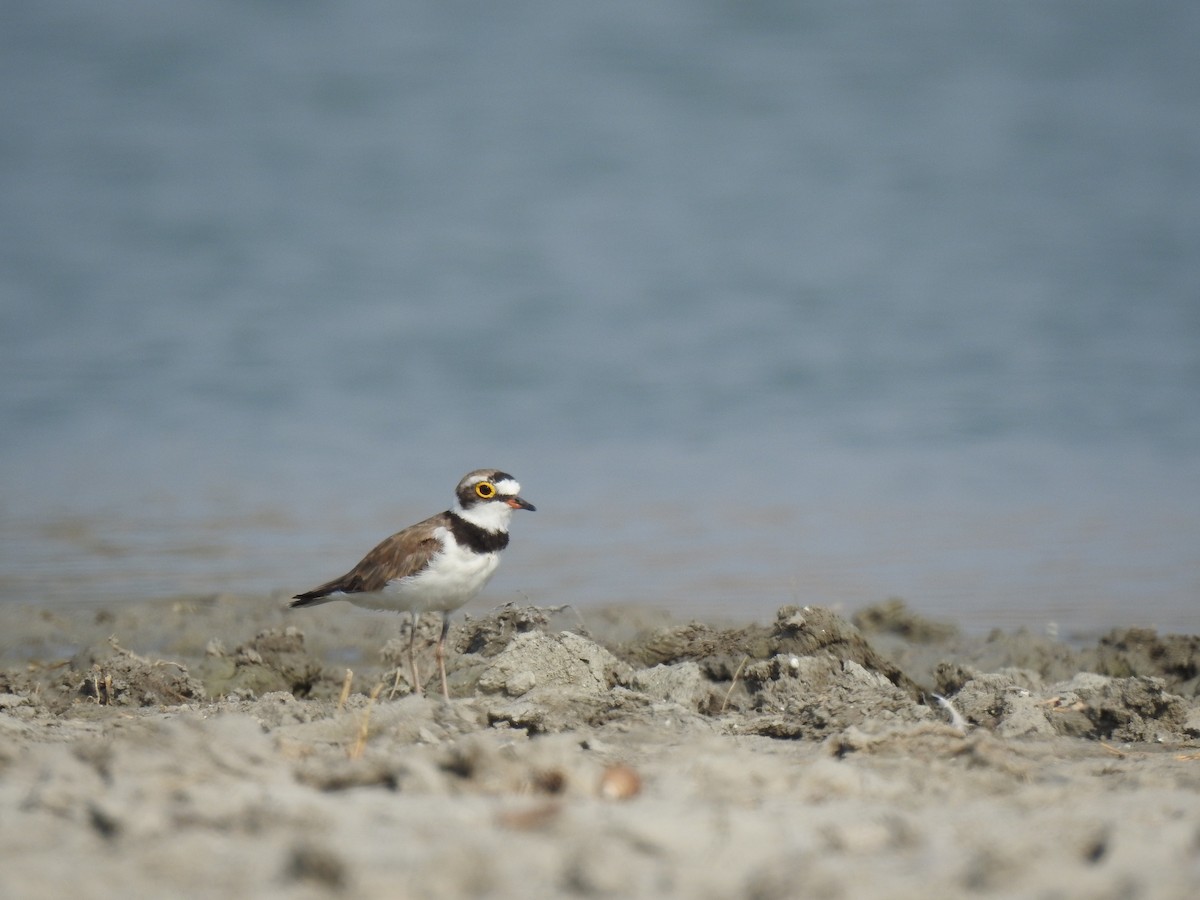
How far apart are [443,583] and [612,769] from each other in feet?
8.90

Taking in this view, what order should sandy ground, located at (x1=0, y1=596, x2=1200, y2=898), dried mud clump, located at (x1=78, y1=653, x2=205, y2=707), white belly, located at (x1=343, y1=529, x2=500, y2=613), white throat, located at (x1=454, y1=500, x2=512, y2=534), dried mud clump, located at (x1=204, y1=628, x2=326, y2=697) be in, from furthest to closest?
white throat, located at (x1=454, y1=500, x2=512, y2=534)
dried mud clump, located at (x1=204, y1=628, x2=326, y2=697)
white belly, located at (x1=343, y1=529, x2=500, y2=613)
dried mud clump, located at (x1=78, y1=653, x2=205, y2=707)
sandy ground, located at (x1=0, y1=596, x2=1200, y2=898)

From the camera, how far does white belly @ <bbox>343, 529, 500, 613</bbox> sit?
6.04 meters

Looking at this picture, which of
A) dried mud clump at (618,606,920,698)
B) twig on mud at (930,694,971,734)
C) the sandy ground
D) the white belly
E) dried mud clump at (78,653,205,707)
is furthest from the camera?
the white belly

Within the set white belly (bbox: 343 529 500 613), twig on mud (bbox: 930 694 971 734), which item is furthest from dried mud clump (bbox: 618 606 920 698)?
white belly (bbox: 343 529 500 613)

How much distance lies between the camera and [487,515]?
20.9ft

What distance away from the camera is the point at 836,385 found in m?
15.7

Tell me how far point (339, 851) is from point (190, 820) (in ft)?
Answer: 1.64

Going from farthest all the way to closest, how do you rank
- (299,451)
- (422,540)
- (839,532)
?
(299,451)
(839,532)
(422,540)

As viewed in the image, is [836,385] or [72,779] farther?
[836,385]

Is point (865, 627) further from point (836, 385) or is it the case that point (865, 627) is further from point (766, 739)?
point (836, 385)

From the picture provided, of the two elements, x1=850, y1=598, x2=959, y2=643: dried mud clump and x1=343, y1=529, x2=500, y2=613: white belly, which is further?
x1=850, y1=598, x2=959, y2=643: dried mud clump

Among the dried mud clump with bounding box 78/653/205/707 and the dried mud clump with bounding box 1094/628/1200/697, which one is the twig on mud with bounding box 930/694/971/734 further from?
the dried mud clump with bounding box 78/653/205/707

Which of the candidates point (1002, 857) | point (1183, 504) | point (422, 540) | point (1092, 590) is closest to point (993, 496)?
point (1183, 504)

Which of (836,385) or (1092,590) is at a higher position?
(836,385)
